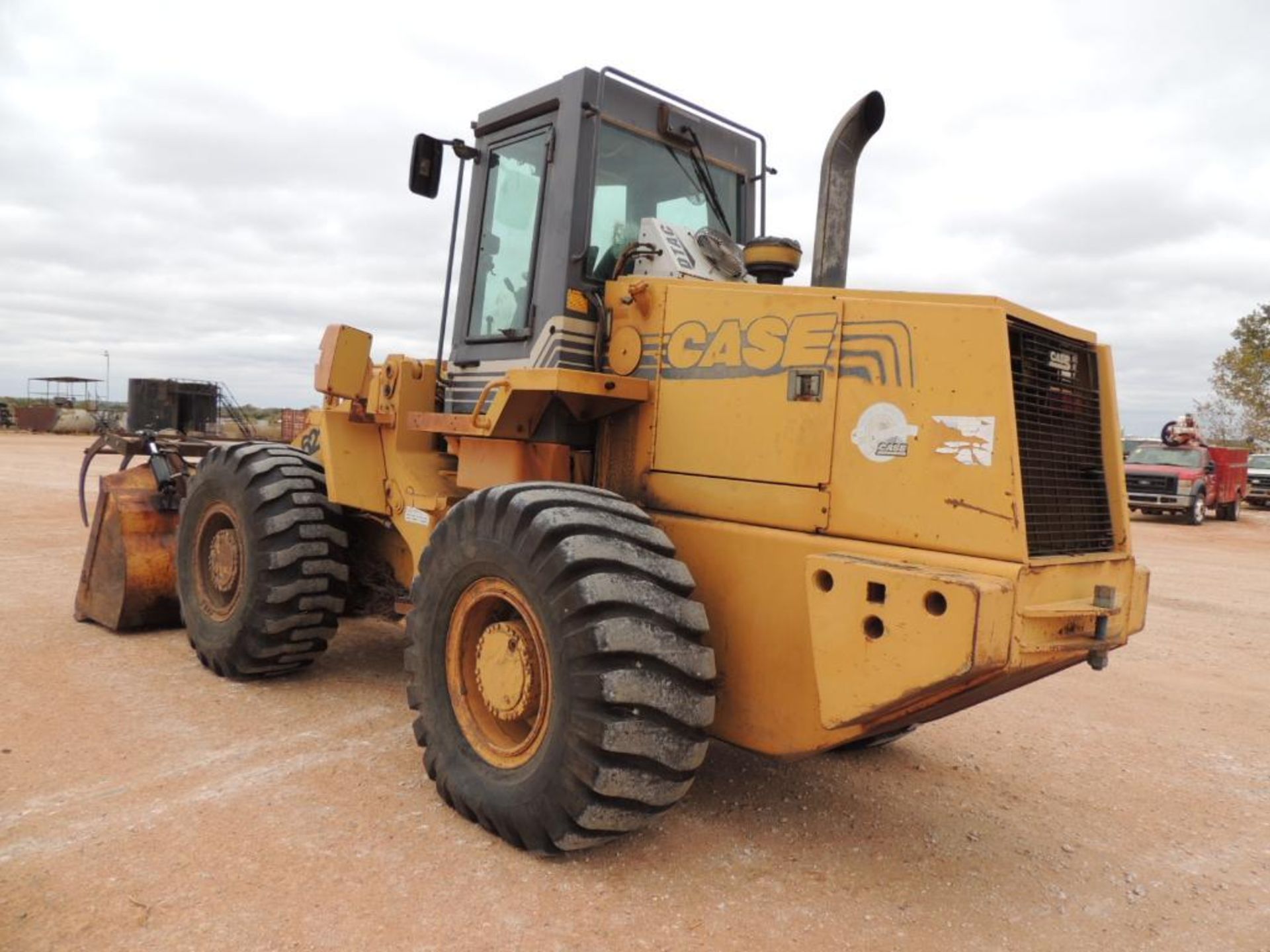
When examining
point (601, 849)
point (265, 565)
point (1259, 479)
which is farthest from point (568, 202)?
point (1259, 479)

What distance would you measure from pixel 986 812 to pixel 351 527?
396 cm

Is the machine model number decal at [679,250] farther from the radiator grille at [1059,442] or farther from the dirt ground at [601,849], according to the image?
the dirt ground at [601,849]

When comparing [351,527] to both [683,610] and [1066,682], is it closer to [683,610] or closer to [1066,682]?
[683,610]

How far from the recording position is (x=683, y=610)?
324 cm

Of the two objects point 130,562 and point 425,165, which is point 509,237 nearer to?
point 425,165

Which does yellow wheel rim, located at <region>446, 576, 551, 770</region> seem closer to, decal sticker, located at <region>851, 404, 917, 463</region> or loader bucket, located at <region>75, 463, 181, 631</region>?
decal sticker, located at <region>851, 404, 917, 463</region>

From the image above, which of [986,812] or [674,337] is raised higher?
[674,337]

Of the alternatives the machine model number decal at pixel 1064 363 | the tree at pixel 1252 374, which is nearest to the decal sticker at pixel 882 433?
the machine model number decal at pixel 1064 363

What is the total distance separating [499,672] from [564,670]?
19.2 inches

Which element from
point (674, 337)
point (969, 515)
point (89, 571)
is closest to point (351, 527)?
point (89, 571)

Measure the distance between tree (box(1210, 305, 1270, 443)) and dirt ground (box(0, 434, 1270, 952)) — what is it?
124 feet

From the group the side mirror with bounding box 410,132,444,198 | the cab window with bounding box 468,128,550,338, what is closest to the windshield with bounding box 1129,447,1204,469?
the cab window with bounding box 468,128,550,338

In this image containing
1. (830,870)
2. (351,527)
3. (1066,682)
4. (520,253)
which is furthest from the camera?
(1066,682)

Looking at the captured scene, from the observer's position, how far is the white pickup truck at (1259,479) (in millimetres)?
27812
